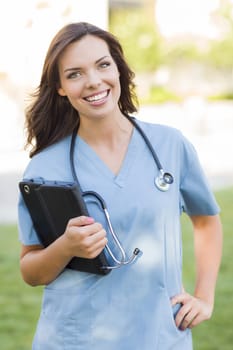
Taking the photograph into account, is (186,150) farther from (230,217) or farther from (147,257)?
(230,217)

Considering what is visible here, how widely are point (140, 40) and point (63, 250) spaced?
2696 cm

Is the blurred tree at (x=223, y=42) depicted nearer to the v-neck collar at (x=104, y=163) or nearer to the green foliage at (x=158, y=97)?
the green foliage at (x=158, y=97)

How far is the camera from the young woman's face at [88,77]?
→ 1.82 m

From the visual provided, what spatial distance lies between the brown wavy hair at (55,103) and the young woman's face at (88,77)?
32 millimetres

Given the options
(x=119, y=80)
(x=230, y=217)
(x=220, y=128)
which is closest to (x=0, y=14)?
(x=230, y=217)

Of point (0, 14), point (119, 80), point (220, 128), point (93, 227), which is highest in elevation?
point (119, 80)

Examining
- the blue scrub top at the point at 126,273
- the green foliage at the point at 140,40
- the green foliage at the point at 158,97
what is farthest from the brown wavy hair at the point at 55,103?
the green foliage at the point at 140,40

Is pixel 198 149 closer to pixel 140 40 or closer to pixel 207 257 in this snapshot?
pixel 207 257

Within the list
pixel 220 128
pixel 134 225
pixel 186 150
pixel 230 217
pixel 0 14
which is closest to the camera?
pixel 134 225

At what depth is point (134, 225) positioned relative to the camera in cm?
174

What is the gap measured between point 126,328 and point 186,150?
1.49 ft

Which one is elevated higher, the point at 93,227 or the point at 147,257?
the point at 93,227

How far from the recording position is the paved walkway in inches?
340

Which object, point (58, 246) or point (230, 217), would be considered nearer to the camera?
point (58, 246)
